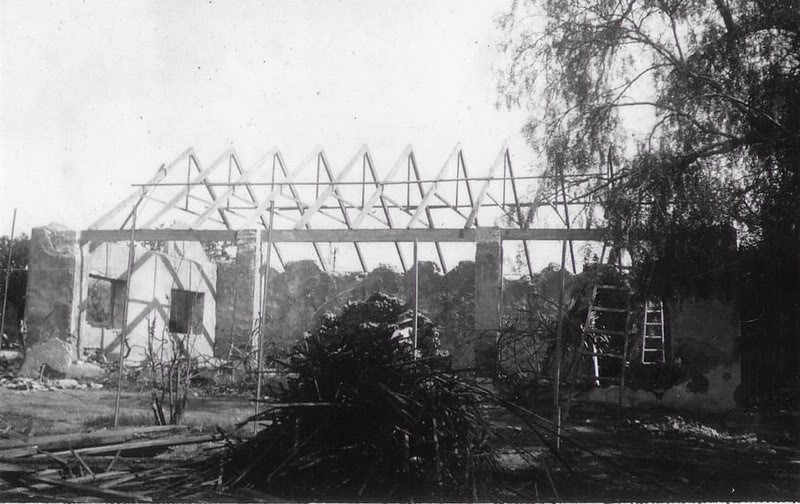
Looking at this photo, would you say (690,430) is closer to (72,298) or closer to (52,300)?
(72,298)

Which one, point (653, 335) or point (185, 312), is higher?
point (185, 312)

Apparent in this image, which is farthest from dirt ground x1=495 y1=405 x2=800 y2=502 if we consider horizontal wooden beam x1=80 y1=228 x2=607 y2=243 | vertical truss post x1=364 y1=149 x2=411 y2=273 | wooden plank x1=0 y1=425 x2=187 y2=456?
vertical truss post x1=364 y1=149 x2=411 y2=273

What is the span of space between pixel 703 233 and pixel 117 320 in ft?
41.0

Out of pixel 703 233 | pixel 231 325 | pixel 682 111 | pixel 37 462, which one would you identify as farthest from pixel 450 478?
pixel 231 325

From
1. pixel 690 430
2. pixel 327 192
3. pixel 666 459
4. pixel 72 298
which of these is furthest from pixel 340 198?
pixel 666 459

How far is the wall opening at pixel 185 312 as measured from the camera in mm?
17203

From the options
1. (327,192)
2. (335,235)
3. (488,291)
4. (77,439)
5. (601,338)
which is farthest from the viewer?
(327,192)

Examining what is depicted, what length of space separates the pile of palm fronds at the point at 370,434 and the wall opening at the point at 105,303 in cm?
1101

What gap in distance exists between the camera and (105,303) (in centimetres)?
1806

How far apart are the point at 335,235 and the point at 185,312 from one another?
5.46 meters

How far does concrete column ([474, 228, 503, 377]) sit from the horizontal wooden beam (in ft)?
0.91

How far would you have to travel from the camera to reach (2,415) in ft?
29.0

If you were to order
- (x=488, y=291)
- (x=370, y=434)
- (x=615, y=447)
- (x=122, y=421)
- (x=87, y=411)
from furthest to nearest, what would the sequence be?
(x=488, y=291), (x=87, y=411), (x=122, y=421), (x=615, y=447), (x=370, y=434)

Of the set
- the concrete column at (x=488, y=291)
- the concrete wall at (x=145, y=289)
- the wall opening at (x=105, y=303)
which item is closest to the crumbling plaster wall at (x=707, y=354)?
the concrete column at (x=488, y=291)
